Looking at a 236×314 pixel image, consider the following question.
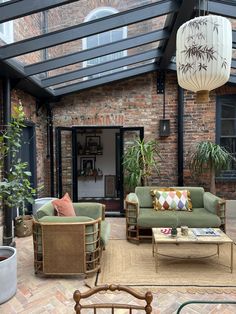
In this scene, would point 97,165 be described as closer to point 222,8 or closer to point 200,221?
point 200,221

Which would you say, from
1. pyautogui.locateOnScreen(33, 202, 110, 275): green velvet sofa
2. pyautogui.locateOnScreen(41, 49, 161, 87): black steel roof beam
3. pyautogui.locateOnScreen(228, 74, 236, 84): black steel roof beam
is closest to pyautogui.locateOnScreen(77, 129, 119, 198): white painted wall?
pyautogui.locateOnScreen(41, 49, 161, 87): black steel roof beam

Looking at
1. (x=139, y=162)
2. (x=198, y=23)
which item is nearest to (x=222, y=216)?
(x=139, y=162)

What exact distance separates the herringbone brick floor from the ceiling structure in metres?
2.66

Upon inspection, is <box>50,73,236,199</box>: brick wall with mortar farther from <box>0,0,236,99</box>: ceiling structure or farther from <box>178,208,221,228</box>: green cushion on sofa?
<box>178,208,221,228</box>: green cushion on sofa

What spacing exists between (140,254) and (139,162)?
197 cm

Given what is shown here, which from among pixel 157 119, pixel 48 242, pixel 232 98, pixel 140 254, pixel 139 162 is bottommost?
pixel 140 254

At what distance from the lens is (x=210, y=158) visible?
17.1ft

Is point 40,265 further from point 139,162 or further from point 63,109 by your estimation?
point 63,109

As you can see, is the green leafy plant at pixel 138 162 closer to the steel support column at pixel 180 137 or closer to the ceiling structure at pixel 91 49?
the steel support column at pixel 180 137

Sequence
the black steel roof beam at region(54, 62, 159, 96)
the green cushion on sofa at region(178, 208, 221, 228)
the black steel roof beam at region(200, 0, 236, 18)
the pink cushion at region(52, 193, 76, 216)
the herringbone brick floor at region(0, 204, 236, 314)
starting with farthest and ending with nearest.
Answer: the black steel roof beam at region(54, 62, 159, 96)
the green cushion on sofa at region(178, 208, 221, 228)
the pink cushion at region(52, 193, 76, 216)
the black steel roof beam at region(200, 0, 236, 18)
the herringbone brick floor at region(0, 204, 236, 314)

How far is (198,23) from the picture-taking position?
7.26 feet

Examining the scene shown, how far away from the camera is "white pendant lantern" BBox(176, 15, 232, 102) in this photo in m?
2.17

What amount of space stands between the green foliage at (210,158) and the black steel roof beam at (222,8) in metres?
2.45

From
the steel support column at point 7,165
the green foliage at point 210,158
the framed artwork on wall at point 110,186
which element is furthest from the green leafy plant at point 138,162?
the framed artwork on wall at point 110,186
